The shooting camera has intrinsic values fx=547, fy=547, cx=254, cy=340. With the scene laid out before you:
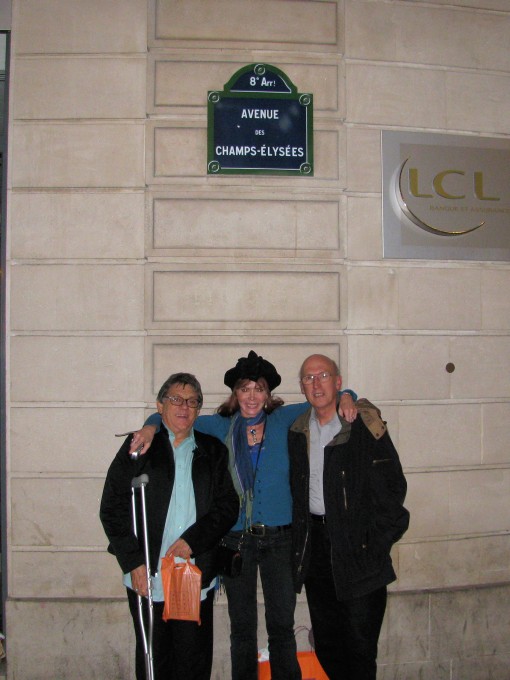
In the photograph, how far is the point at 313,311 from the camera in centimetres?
393

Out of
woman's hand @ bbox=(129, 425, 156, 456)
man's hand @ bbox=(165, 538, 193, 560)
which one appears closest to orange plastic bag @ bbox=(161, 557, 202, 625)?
man's hand @ bbox=(165, 538, 193, 560)

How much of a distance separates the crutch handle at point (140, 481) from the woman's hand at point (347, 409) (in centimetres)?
105

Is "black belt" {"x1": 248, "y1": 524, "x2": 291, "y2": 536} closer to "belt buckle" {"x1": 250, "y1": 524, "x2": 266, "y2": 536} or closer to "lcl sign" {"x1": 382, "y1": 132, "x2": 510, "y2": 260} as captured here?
"belt buckle" {"x1": 250, "y1": 524, "x2": 266, "y2": 536}

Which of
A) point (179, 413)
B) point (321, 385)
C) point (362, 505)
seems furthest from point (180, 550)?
point (321, 385)

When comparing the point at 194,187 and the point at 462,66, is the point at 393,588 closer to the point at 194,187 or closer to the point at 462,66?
the point at 194,187

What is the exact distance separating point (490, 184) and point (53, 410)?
11.9 feet

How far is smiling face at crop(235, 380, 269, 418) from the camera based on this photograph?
2992 mm

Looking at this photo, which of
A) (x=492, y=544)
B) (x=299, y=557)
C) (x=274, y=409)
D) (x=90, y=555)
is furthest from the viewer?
(x=492, y=544)

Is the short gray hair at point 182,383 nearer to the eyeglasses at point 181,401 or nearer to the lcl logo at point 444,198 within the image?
the eyeglasses at point 181,401

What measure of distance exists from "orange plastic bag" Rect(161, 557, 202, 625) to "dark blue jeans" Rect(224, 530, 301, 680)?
0.37 meters

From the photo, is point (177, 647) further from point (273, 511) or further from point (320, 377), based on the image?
point (320, 377)

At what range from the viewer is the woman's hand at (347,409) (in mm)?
2832

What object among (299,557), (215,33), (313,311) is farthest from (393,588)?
(215,33)

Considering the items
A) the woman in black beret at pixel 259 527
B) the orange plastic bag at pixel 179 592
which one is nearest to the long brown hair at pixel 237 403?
the woman in black beret at pixel 259 527
